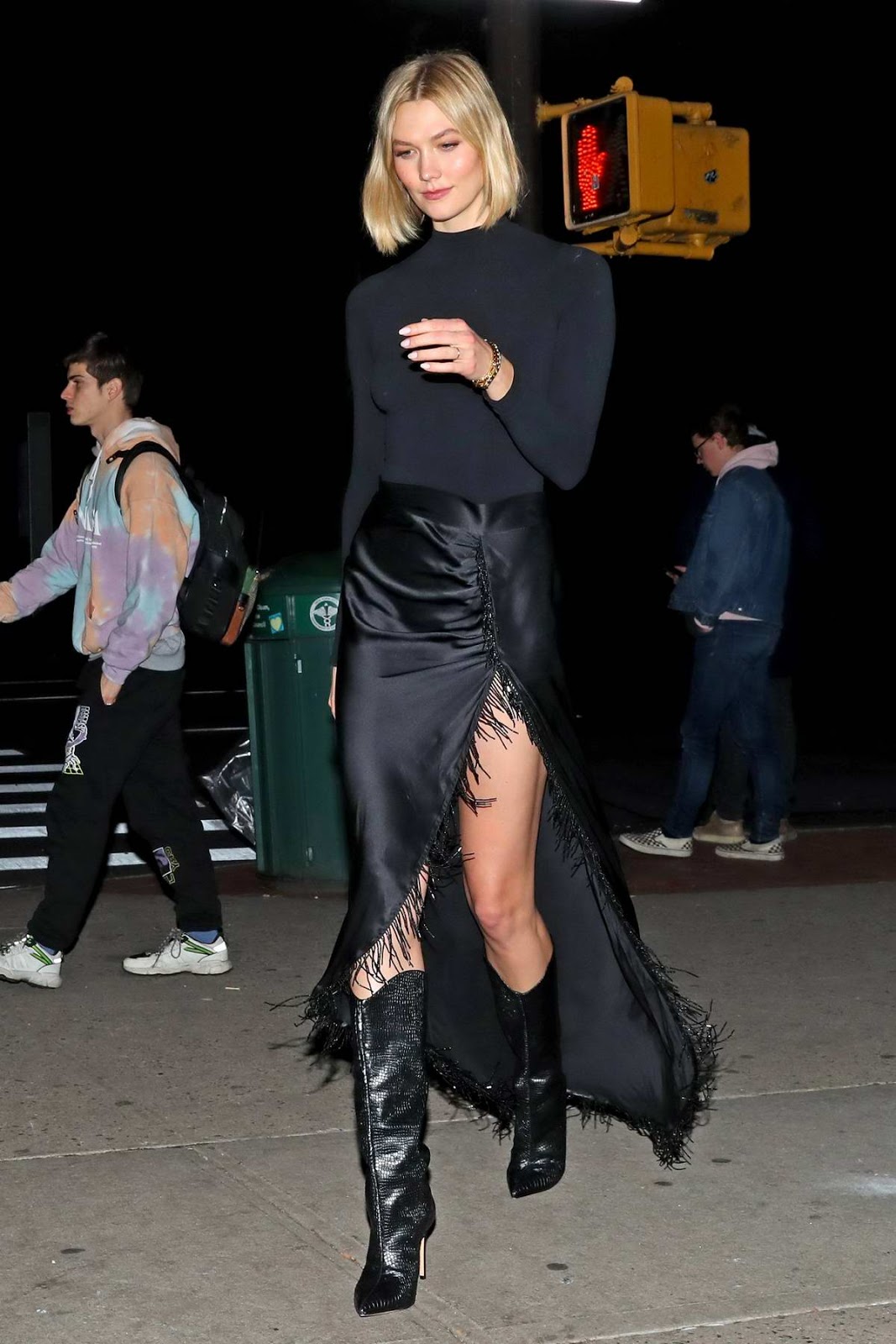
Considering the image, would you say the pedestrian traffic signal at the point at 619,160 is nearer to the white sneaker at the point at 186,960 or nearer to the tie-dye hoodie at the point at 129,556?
the tie-dye hoodie at the point at 129,556

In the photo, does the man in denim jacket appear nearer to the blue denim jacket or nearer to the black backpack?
the blue denim jacket

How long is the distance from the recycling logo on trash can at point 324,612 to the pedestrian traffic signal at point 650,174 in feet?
9.28

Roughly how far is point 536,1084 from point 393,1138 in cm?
54

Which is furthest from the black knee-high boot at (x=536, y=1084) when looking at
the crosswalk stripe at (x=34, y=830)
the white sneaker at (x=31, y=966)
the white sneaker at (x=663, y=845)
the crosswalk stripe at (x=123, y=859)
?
the crosswalk stripe at (x=34, y=830)

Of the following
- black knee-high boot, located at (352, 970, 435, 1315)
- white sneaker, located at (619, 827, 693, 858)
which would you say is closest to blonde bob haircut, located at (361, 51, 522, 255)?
black knee-high boot, located at (352, 970, 435, 1315)

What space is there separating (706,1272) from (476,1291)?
43 centimetres

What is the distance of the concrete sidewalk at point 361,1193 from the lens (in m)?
3.18

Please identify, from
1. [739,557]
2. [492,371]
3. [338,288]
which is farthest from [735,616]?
[338,288]

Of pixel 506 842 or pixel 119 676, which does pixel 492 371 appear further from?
pixel 119 676

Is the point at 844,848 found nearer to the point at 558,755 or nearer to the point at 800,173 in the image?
the point at 558,755

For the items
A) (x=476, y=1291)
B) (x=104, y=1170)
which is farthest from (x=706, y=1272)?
(x=104, y=1170)

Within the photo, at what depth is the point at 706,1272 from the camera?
11.1 feet

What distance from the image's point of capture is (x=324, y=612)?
270 inches

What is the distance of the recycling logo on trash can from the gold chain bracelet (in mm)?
3772
